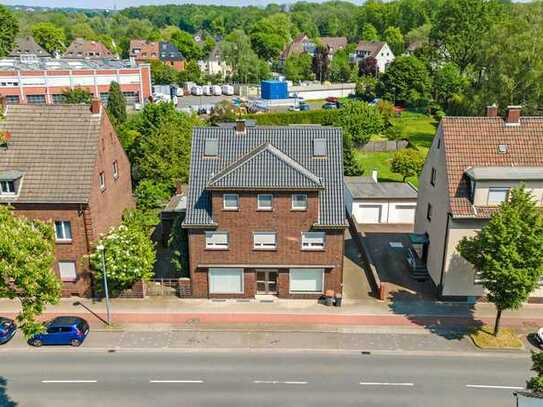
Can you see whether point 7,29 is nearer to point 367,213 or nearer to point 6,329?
point 367,213

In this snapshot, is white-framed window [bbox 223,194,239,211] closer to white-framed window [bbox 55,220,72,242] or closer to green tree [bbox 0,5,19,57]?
white-framed window [bbox 55,220,72,242]

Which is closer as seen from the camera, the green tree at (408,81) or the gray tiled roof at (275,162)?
the gray tiled roof at (275,162)

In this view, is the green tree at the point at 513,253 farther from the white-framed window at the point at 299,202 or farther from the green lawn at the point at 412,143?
the green lawn at the point at 412,143

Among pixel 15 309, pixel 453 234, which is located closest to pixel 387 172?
pixel 453 234

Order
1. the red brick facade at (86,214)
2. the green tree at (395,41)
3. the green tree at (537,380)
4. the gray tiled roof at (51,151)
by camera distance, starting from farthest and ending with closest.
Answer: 1. the green tree at (395,41)
2. the red brick facade at (86,214)
3. the gray tiled roof at (51,151)
4. the green tree at (537,380)

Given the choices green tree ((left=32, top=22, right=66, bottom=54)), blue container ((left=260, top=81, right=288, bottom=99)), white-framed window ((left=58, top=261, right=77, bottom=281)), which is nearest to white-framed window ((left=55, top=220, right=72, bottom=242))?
white-framed window ((left=58, top=261, right=77, bottom=281))

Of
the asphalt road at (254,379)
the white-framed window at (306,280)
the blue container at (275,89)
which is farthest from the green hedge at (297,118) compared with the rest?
the asphalt road at (254,379)
